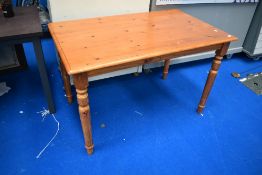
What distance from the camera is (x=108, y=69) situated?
119 centimetres

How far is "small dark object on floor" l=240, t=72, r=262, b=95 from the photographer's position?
7.28 feet

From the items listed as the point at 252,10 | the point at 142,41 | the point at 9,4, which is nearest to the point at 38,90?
the point at 9,4

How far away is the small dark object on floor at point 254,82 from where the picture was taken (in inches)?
87.3

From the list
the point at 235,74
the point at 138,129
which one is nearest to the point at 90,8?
the point at 138,129

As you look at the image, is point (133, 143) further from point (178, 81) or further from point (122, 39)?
point (178, 81)

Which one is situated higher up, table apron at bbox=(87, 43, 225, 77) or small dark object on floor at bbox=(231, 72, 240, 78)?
table apron at bbox=(87, 43, 225, 77)

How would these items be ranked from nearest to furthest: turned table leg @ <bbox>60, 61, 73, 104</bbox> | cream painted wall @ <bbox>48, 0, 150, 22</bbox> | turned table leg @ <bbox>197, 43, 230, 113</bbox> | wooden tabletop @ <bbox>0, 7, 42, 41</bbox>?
wooden tabletop @ <bbox>0, 7, 42, 41</bbox> → turned table leg @ <bbox>197, 43, 230, 113</bbox> → cream painted wall @ <bbox>48, 0, 150, 22</bbox> → turned table leg @ <bbox>60, 61, 73, 104</bbox>

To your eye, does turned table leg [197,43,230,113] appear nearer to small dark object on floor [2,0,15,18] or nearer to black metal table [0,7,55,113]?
black metal table [0,7,55,113]

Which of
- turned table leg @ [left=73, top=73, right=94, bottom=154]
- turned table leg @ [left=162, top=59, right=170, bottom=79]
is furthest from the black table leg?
turned table leg @ [left=162, top=59, right=170, bottom=79]

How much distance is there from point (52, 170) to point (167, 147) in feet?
2.55

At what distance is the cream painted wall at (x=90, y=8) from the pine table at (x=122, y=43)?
165mm

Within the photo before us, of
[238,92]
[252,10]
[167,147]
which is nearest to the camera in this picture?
[167,147]

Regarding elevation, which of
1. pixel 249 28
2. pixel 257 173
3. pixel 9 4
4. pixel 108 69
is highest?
pixel 9 4

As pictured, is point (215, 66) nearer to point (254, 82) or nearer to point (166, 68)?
point (166, 68)
